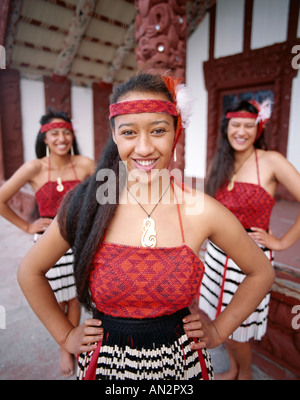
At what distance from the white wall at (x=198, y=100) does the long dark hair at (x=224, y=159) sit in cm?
441

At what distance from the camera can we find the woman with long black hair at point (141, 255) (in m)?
1.12

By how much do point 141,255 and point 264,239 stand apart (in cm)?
124

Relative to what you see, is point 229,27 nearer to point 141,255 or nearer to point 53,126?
point 53,126

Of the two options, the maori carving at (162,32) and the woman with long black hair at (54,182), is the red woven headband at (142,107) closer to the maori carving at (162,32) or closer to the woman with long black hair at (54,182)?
the woman with long black hair at (54,182)

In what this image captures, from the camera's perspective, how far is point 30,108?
310 inches

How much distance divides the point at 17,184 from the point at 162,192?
1714mm

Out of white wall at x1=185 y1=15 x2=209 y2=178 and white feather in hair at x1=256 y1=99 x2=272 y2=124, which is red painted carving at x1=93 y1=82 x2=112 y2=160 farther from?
white feather in hair at x1=256 y1=99 x2=272 y2=124

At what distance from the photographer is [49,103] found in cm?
809

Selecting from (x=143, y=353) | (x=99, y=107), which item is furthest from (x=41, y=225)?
(x=99, y=107)

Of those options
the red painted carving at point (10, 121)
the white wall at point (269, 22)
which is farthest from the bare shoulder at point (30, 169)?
the red painted carving at point (10, 121)

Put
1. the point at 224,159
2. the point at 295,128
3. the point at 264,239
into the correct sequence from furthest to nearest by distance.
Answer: the point at 295,128
the point at 224,159
the point at 264,239

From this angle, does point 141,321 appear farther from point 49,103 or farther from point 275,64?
point 49,103

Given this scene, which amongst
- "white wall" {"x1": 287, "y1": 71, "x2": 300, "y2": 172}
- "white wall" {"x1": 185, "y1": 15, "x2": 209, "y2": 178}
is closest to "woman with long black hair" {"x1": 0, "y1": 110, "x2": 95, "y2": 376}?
"white wall" {"x1": 185, "y1": 15, "x2": 209, "y2": 178}
